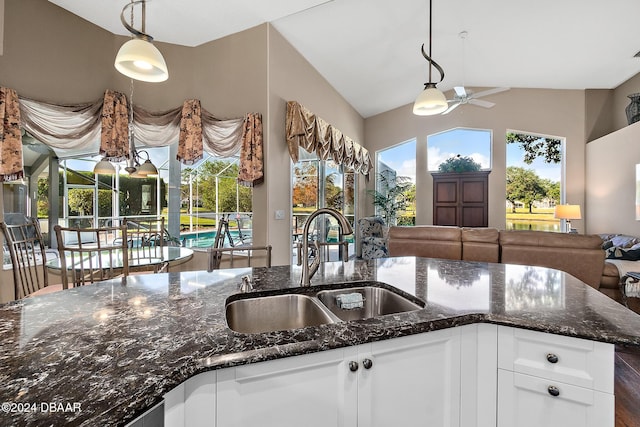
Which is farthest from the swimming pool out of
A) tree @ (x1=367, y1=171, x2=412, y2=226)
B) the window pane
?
the window pane

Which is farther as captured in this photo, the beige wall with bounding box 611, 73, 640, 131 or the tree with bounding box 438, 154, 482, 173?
the tree with bounding box 438, 154, 482, 173

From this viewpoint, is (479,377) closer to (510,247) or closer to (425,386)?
(425,386)

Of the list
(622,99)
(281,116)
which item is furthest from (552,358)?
(622,99)

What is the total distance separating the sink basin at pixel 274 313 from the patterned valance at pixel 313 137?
2613 millimetres

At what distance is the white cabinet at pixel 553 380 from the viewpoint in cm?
98

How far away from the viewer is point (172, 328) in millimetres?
962

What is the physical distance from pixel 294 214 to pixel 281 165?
0.85 metres

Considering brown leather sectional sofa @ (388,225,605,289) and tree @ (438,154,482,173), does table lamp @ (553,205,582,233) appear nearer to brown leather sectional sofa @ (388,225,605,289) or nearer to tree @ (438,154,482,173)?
tree @ (438,154,482,173)

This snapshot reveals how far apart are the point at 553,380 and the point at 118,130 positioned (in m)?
4.02

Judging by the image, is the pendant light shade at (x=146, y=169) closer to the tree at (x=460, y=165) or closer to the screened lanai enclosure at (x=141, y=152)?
the screened lanai enclosure at (x=141, y=152)

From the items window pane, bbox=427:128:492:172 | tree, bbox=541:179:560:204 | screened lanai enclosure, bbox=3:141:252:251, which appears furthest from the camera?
window pane, bbox=427:128:492:172

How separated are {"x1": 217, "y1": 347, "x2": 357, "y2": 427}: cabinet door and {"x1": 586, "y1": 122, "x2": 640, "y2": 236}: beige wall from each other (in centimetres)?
634

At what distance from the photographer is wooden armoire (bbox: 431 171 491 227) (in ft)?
21.8

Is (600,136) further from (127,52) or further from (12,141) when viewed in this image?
(12,141)
